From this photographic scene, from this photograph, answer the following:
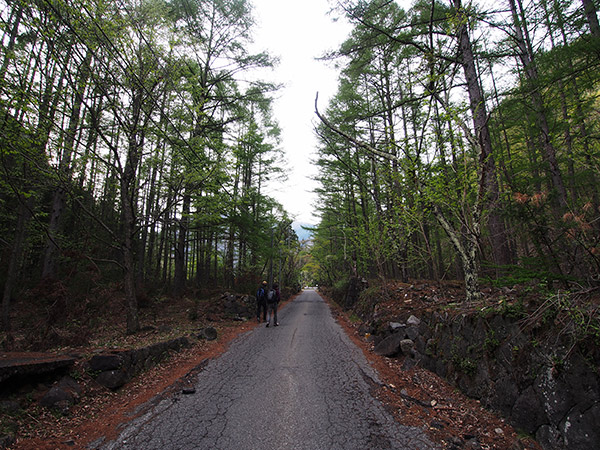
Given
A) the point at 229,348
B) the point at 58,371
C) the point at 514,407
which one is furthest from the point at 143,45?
the point at 514,407

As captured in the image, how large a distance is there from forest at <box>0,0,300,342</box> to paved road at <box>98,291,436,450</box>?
3987 mm

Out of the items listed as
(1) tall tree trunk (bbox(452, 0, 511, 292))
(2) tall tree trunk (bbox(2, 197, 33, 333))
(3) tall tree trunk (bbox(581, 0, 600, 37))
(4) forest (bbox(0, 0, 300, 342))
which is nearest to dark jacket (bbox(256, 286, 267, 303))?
(4) forest (bbox(0, 0, 300, 342))

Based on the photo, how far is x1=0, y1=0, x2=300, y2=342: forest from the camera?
4953 mm

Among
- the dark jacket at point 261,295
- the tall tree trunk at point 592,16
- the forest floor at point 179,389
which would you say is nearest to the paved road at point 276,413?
the forest floor at point 179,389

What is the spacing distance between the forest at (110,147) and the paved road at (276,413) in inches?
157

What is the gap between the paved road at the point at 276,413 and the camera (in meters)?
2.72

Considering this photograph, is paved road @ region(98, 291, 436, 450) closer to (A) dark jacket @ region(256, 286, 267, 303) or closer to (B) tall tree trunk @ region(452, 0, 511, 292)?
(B) tall tree trunk @ region(452, 0, 511, 292)

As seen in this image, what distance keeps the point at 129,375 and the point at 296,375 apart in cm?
302

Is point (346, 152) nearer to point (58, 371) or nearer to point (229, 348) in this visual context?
point (229, 348)

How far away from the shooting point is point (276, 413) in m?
3.29

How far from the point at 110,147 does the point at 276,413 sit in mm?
6543

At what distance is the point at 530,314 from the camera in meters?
2.95

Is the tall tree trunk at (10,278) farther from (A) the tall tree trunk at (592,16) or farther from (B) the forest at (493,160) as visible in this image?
(A) the tall tree trunk at (592,16)

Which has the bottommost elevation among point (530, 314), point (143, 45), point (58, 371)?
point (58, 371)
